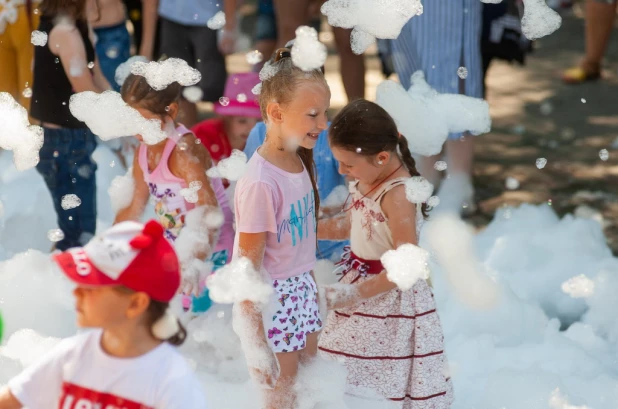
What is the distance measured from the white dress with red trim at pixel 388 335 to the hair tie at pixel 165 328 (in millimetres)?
798

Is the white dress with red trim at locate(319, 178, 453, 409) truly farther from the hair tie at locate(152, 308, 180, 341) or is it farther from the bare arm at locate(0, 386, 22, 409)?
the bare arm at locate(0, 386, 22, 409)

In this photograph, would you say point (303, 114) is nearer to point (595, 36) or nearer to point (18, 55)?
point (18, 55)

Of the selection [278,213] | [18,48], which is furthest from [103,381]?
[18,48]

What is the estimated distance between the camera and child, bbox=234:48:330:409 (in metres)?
1.97

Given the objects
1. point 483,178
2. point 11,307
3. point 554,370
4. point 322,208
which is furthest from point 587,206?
point 11,307

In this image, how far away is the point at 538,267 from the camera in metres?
3.14

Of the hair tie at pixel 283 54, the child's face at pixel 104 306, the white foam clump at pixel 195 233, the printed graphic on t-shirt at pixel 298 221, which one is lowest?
the white foam clump at pixel 195 233

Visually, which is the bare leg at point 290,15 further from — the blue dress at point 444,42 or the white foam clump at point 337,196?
the white foam clump at point 337,196

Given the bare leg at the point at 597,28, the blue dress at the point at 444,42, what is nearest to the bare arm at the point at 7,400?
the blue dress at the point at 444,42

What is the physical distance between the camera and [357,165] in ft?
7.07

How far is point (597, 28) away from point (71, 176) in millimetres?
3448

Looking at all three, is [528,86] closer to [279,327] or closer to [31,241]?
[31,241]

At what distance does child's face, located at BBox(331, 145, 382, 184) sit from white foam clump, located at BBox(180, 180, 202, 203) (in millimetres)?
480

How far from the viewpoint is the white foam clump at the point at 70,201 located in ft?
9.88
